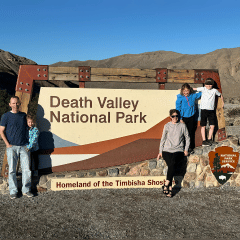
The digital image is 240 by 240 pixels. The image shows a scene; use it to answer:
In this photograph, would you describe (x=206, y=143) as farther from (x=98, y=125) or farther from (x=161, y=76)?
(x=98, y=125)

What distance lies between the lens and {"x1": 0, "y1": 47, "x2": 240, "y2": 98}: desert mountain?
224 feet

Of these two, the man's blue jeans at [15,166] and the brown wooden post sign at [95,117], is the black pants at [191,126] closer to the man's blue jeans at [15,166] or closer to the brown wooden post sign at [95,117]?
the brown wooden post sign at [95,117]

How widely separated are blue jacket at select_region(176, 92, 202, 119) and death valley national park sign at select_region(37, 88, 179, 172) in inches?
7.5

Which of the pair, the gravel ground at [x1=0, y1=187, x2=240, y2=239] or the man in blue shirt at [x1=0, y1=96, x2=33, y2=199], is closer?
the gravel ground at [x1=0, y1=187, x2=240, y2=239]

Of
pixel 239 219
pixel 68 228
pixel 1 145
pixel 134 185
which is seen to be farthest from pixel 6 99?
pixel 239 219


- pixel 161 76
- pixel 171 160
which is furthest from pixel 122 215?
pixel 161 76

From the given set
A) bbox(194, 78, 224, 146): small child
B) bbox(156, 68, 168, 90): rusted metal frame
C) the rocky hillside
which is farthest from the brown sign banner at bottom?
the rocky hillside

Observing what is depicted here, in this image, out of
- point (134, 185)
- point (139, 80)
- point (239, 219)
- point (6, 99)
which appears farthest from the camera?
point (6, 99)

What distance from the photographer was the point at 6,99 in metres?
13.7

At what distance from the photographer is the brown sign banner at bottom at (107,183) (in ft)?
17.8

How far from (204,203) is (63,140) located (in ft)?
10.8

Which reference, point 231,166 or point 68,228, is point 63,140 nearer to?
point 68,228

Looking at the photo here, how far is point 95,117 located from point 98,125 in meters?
0.20

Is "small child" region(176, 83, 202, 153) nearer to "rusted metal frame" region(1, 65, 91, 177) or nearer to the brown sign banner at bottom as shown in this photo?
the brown sign banner at bottom
